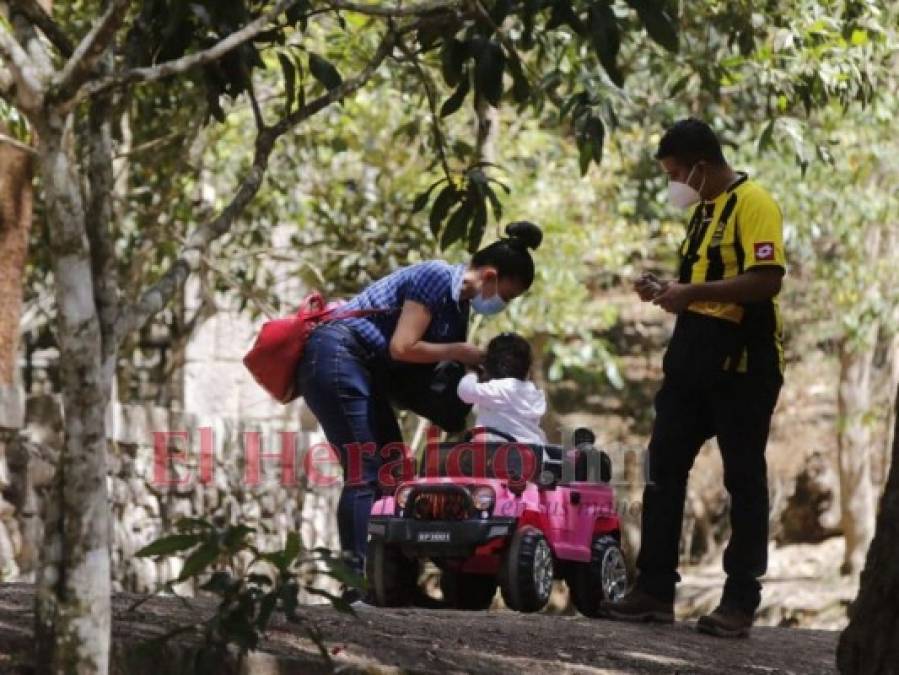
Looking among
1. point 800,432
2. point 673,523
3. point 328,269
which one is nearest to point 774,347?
point 673,523

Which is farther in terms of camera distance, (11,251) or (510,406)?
(11,251)

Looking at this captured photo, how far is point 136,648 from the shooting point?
5613 millimetres

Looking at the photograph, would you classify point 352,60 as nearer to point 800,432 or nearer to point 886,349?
point 886,349

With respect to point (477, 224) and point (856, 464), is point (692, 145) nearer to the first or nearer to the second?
point (477, 224)

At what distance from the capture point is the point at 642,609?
7742 millimetres

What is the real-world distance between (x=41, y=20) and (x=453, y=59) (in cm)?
205

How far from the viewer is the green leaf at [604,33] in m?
6.80

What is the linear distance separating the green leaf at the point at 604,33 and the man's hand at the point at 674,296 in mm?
817

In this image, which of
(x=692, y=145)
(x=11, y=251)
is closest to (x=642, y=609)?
(x=692, y=145)

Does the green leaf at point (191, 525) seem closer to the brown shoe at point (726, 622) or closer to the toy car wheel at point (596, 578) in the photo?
the brown shoe at point (726, 622)

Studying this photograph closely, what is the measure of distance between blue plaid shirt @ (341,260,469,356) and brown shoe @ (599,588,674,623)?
1236 millimetres

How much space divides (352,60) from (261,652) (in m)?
10.4

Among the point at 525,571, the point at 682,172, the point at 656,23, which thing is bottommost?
the point at 525,571

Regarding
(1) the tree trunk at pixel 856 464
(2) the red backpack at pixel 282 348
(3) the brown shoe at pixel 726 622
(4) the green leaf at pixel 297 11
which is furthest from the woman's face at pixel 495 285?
(1) the tree trunk at pixel 856 464
